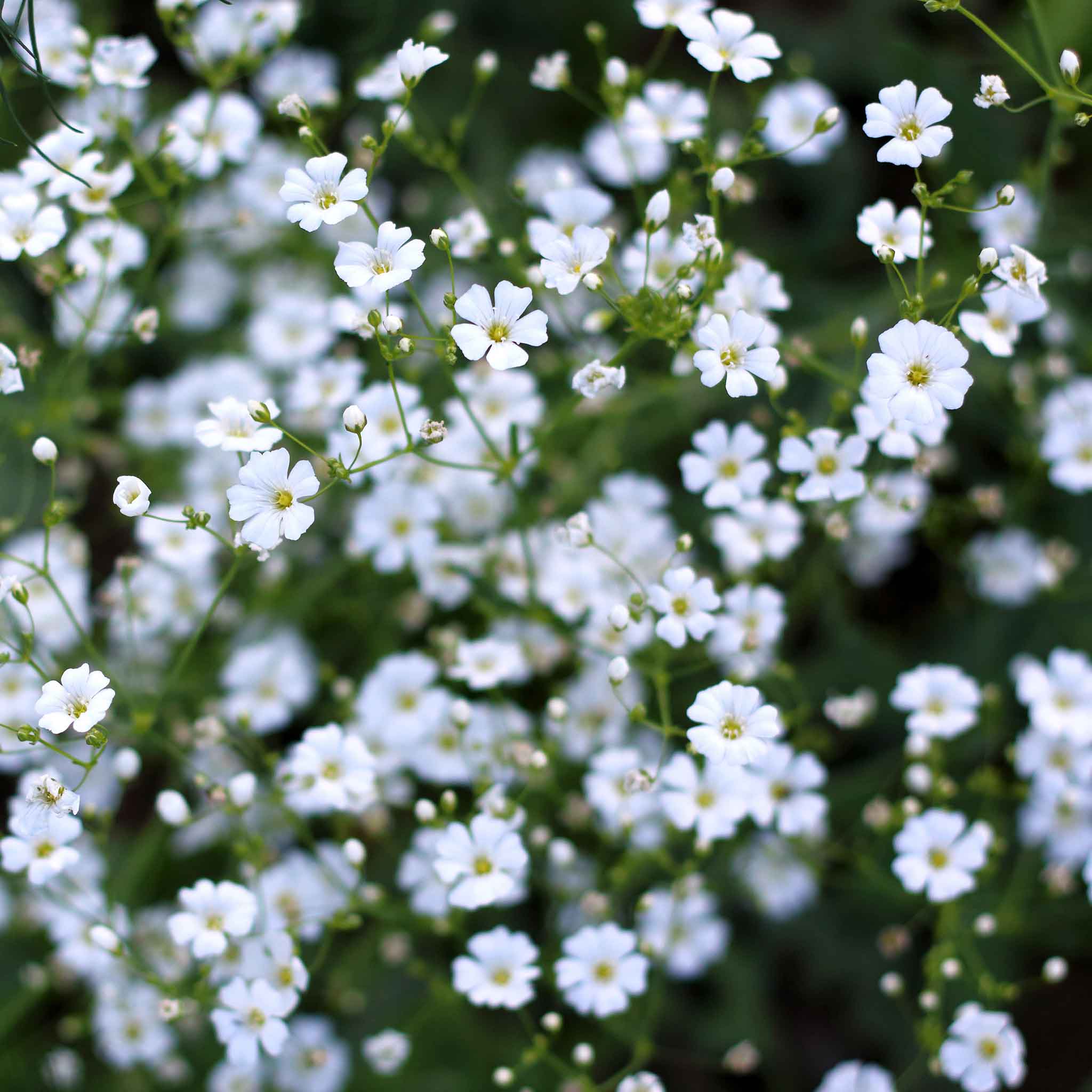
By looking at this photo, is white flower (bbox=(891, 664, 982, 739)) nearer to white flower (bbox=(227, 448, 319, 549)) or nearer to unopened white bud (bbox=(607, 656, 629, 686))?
unopened white bud (bbox=(607, 656, 629, 686))

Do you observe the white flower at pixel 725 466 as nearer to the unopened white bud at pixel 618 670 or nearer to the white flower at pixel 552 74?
the unopened white bud at pixel 618 670

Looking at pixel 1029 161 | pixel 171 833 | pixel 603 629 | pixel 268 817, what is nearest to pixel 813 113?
pixel 1029 161

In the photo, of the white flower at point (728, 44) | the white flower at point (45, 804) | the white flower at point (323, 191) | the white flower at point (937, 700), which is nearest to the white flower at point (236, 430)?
the white flower at point (323, 191)

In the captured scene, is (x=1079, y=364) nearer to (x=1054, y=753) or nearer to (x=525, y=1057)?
(x=1054, y=753)

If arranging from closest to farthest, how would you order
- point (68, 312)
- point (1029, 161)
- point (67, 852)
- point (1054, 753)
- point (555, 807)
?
point (67, 852), point (1054, 753), point (555, 807), point (68, 312), point (1029, 161)

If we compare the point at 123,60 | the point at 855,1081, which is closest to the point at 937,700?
the point at 855,1081

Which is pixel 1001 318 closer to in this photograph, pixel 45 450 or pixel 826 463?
pixel 826 463
